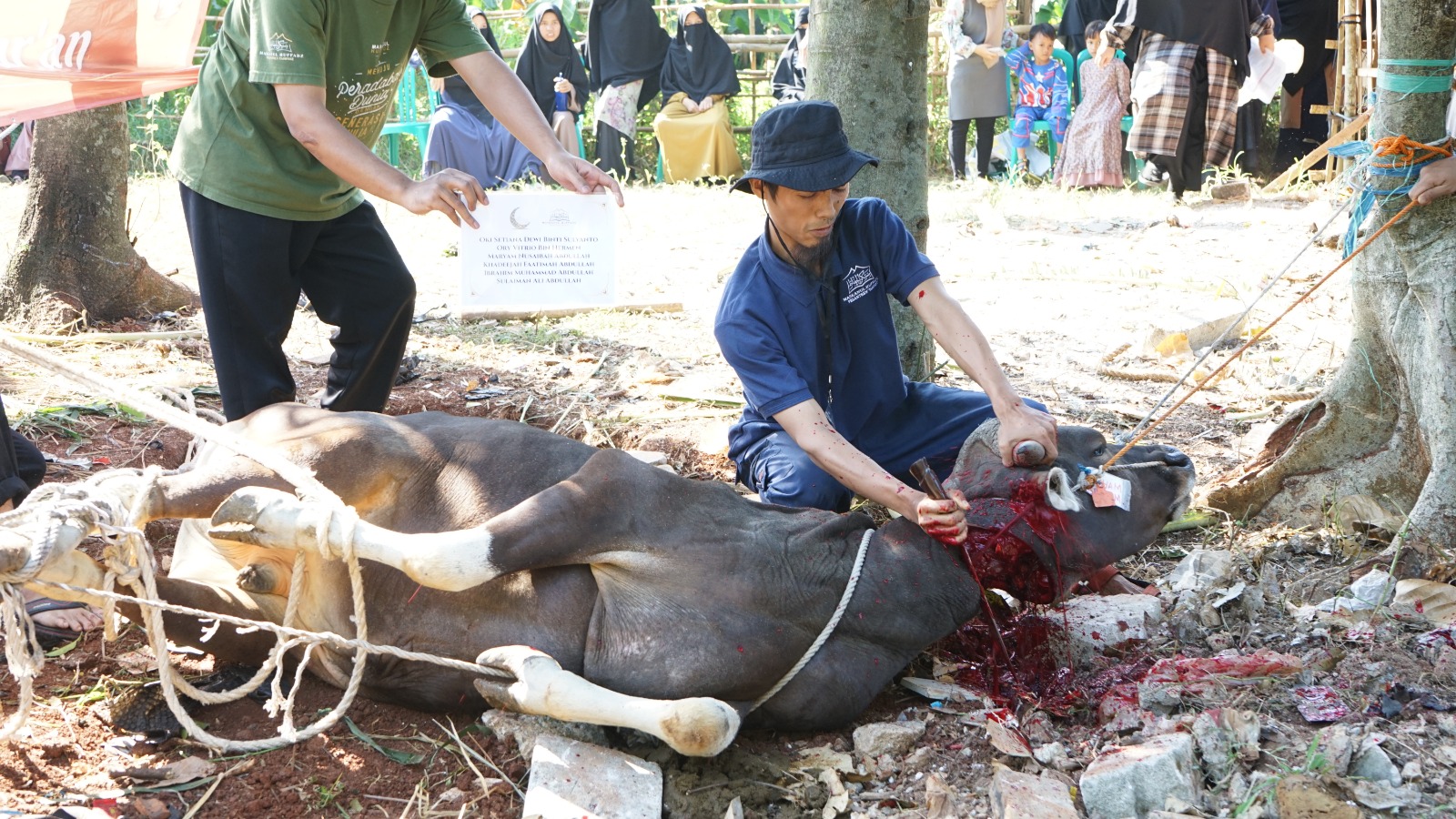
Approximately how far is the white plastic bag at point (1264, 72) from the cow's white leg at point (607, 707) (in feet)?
33.5

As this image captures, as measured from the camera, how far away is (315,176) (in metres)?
4.20

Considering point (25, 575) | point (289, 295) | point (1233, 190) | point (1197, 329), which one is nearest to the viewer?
point (25, 575)

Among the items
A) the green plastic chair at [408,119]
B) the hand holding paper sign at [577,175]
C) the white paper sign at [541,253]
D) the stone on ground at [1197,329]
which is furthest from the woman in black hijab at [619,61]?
the hand holding paper sign at [577,175]

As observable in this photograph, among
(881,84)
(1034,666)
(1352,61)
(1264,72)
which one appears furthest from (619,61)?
(1034,666)

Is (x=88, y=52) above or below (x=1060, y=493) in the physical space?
above

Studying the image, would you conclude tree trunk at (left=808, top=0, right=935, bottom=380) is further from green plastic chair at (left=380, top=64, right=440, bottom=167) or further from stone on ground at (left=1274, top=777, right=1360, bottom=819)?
green plastic chair at (left=380, top=64, right=440, bottom=167)

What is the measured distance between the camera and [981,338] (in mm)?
3865

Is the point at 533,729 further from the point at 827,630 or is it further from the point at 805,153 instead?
the point at 805,153

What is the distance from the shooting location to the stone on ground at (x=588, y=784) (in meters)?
2.73

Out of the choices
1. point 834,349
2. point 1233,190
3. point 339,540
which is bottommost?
point 339,540

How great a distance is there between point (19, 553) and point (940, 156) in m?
14.7

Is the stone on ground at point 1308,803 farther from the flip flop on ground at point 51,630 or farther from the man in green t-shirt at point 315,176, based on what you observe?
the flip flop on ground at point 51,630

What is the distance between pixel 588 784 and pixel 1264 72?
10.6 meters

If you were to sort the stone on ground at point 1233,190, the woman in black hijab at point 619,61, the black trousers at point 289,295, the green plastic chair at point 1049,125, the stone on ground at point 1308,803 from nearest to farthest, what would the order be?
the stone on ground at point 1308,803, the black trousers at point 289,295, the stone on ground at point 1233,190, the green plastic chair at point 1049,125, the woman in black hijab at point 619,61
